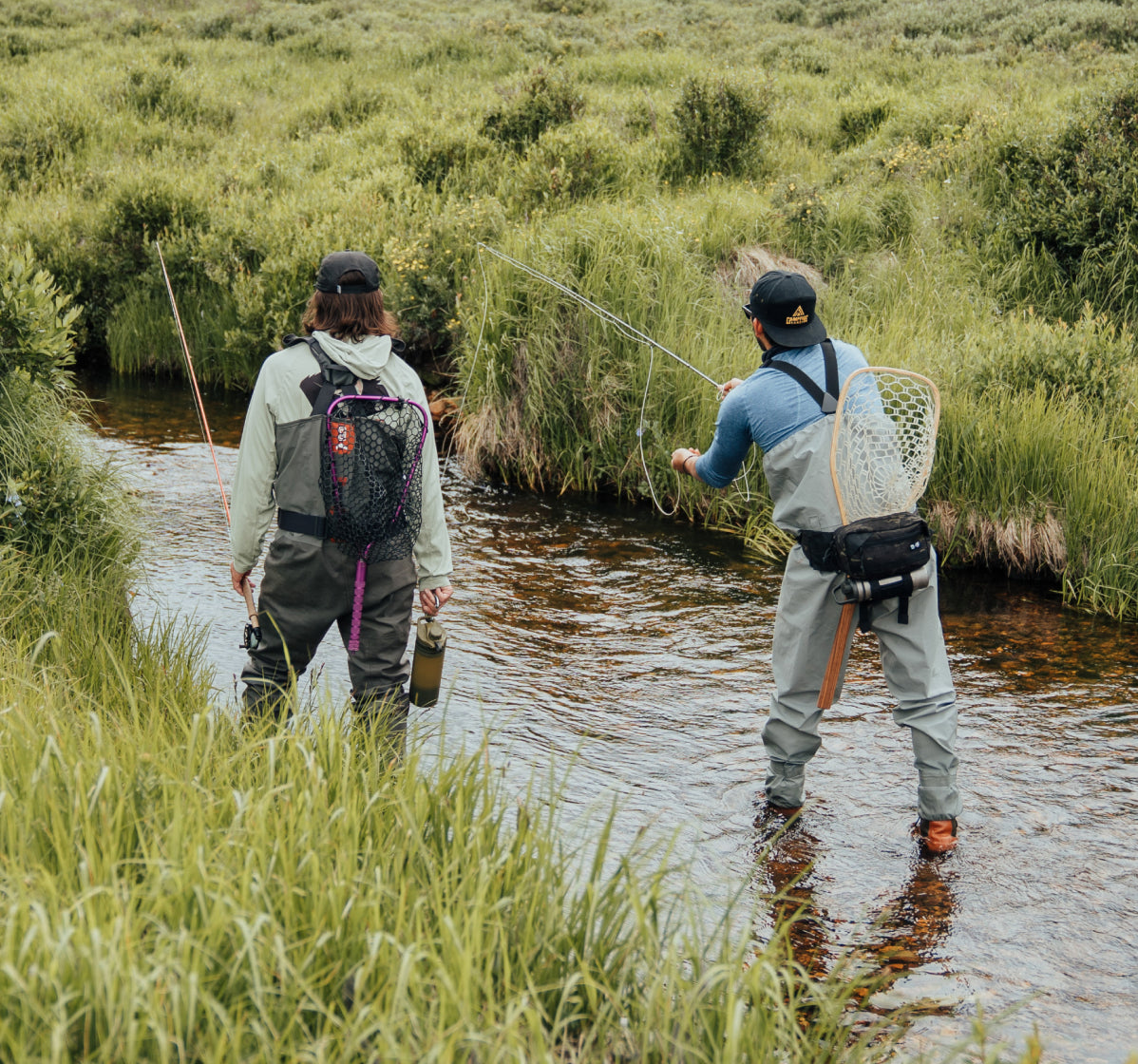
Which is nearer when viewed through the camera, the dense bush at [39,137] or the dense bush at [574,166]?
the dense bush at [574,166]

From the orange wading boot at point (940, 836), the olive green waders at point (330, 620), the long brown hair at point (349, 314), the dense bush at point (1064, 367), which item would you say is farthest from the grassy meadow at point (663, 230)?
the long brown hair at point (349, 314)

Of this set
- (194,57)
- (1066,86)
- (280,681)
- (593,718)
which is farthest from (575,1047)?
(194,57)

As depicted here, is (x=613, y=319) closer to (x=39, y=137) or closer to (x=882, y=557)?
(x=882, y=557)

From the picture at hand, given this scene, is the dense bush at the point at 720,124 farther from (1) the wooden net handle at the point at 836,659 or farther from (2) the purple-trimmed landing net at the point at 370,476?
(2) the purple-trimmed landing net at the point at 370,476

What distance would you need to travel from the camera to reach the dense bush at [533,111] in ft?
44.5

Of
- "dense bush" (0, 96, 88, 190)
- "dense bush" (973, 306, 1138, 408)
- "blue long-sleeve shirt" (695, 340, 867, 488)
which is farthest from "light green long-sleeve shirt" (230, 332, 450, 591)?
"dense bush" (0, 96, 88, 190)

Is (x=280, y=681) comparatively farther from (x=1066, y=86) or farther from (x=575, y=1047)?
(x=1066, y=86)

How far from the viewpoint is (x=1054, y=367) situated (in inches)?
289

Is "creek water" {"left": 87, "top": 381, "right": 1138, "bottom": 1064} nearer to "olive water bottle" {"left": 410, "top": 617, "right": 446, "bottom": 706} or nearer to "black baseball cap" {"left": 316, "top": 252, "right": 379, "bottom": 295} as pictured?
"olive water bottle" {"left": 410, "top": 617, "right": 446, "bottom": 706}

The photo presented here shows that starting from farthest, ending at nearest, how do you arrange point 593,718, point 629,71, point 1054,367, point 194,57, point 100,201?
1. point 194,57
2. point 629,71
3. point 100,201
4. point 1054,367
5. point 593,718

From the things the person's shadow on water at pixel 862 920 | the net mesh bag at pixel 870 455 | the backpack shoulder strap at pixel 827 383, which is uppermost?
the backpack shoulder strap at pixel 827 383

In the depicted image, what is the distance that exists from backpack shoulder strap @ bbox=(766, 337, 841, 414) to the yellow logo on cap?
14 cm

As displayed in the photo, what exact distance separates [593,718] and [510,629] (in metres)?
1.15

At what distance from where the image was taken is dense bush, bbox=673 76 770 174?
12.5 meters
